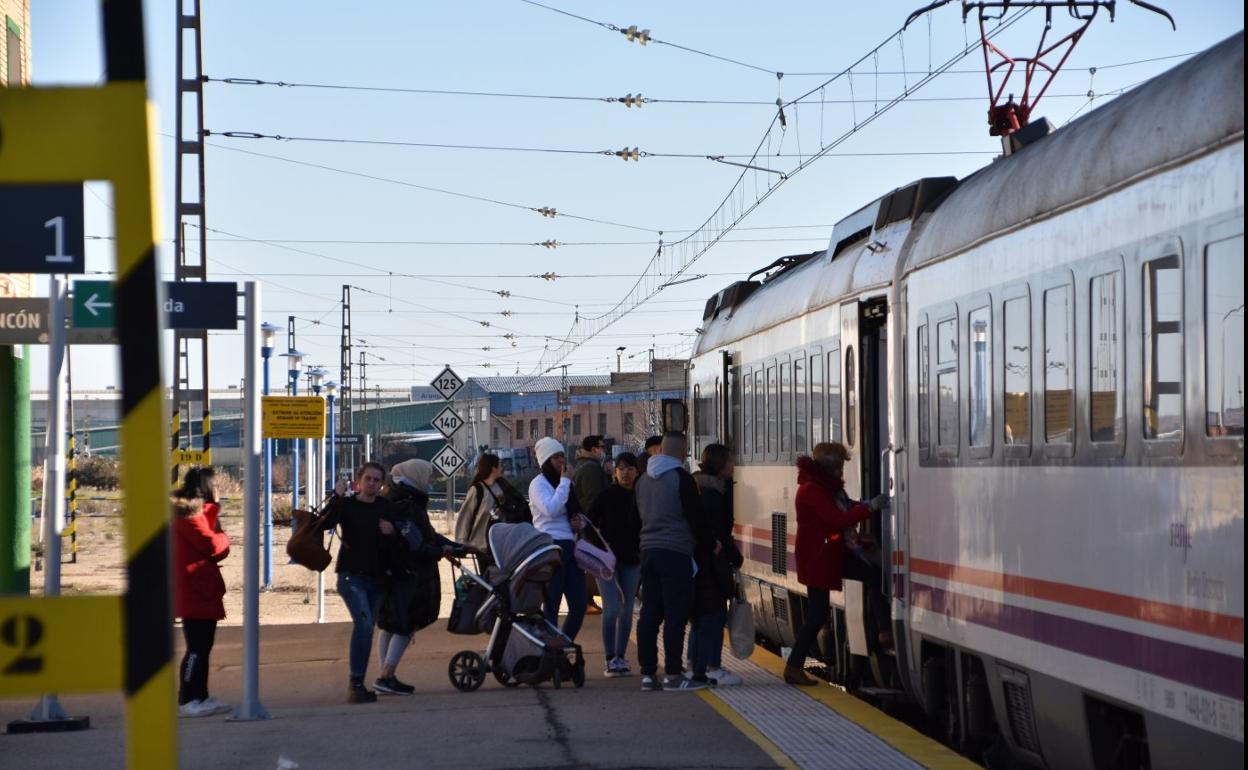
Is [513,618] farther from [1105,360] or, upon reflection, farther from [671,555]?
[1105,360]

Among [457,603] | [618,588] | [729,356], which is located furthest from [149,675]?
[729,356]

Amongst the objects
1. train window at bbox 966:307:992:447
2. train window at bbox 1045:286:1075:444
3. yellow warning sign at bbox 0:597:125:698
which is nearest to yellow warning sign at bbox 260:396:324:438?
train window at bbox 966:307:992:447

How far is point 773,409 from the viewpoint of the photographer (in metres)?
15.2

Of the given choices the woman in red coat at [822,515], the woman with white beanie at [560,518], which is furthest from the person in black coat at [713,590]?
the woman with white beanie at [560,518]

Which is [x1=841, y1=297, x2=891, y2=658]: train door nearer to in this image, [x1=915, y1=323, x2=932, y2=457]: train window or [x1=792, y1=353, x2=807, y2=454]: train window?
[x1=915, y1=323, x2=932, y2=457]: train window

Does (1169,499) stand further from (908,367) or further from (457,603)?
(457,603)

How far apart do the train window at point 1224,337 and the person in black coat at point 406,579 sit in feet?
22.0

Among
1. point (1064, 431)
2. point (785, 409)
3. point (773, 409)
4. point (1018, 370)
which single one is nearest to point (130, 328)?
point (1064, 431)

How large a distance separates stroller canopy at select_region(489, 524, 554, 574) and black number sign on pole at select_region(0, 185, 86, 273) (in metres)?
3.59

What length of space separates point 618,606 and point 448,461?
1284cm

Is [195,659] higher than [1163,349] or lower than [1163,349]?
lower

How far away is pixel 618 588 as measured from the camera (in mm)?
13969

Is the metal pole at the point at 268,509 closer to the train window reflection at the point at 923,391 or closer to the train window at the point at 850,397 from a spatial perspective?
the train window at the point at 850,397

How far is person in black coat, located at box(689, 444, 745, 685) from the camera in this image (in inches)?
491
